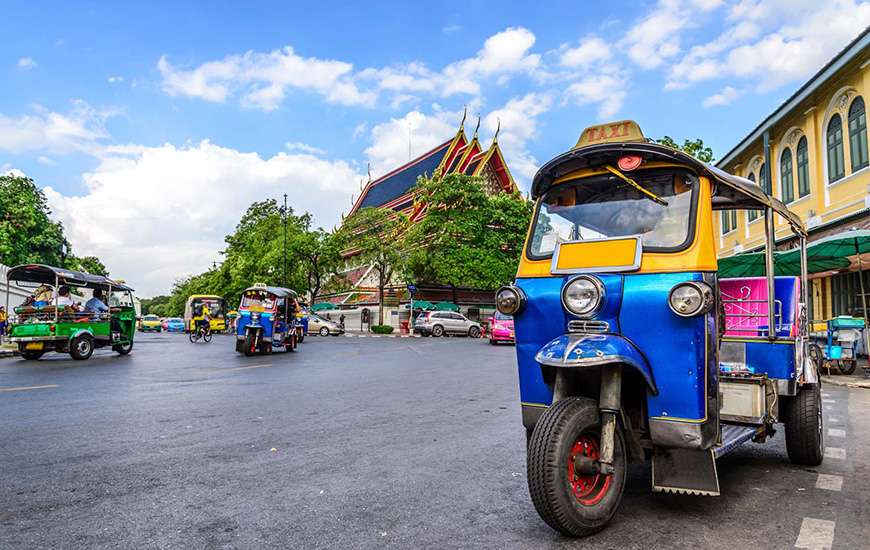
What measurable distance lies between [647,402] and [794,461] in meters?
2.40

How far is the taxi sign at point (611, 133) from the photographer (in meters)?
3.85

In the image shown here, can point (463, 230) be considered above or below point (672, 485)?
above

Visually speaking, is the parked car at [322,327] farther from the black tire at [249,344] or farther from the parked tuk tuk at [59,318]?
the parked tuk tuk at [59,318]

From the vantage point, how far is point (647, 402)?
3420 mm

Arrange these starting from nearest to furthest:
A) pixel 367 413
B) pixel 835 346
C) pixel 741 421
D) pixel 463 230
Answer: pixel 741 421 → pixel 367 413 → pixel 835 346 → pixel 463 230

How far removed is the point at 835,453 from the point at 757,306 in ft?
4.68

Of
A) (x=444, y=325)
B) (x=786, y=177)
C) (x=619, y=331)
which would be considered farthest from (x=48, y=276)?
(x=786, y=177)

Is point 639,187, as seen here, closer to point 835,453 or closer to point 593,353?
point 593,353

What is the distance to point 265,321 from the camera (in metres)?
18.0

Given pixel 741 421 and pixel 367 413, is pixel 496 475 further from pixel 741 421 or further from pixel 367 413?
pixel 367 413

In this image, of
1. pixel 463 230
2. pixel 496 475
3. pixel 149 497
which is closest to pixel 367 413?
pixel 496 475

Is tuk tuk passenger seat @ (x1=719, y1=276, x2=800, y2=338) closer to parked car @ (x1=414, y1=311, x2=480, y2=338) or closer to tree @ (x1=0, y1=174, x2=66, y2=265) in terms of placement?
parked car @ (x1=414, y1=311, x2=480, y2=338)

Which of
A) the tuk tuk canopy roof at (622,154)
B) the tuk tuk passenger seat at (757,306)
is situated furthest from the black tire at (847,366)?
the tuk tuk canopy roof at (622,154)

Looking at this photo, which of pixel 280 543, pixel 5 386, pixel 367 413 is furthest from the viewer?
pixel 5 386
